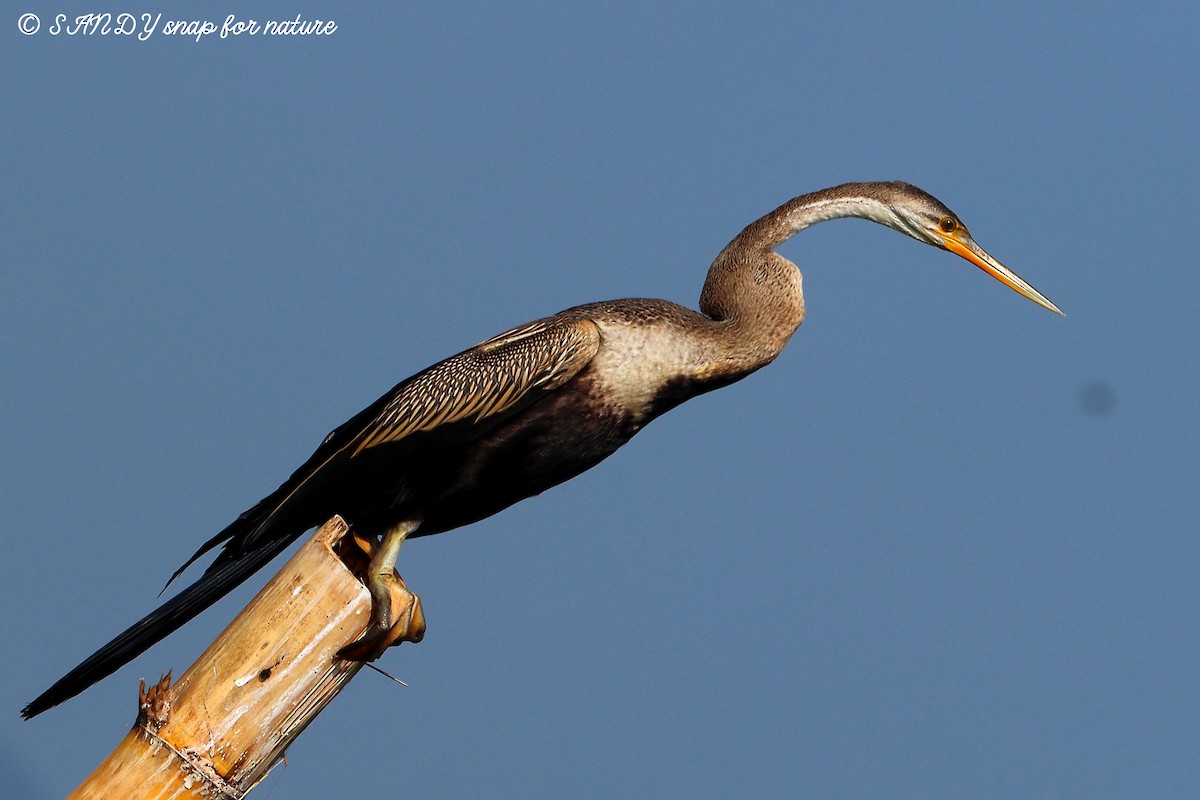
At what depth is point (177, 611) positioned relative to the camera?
4500 millimetres

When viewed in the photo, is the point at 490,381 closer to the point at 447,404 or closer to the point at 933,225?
the point at 447,404

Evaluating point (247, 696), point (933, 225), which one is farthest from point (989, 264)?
point (247, 696)

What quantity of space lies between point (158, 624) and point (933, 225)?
2679 millimetres

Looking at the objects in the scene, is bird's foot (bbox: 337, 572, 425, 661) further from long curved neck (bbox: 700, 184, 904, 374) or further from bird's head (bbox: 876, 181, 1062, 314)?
bird's head (bbox: 876, 181, 1062, 314)

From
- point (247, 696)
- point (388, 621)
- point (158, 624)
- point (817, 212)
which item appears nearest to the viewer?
point (247, 696)

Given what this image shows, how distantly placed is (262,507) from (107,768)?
36.1 inches

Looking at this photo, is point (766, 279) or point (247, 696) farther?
point (766, 279)

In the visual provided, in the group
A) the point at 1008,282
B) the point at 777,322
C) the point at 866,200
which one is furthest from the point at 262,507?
the point at 1008,282

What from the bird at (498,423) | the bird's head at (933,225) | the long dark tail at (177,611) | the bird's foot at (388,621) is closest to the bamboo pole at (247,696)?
the bird's foot at (388,621)

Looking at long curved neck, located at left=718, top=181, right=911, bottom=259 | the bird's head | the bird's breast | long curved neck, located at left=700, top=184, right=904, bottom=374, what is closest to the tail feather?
the bird's breast

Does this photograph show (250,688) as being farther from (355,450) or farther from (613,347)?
(613,347)

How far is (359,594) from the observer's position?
4.06 m

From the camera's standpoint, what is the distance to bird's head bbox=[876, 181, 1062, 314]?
16.1ft

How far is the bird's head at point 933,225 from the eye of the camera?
4922mm
